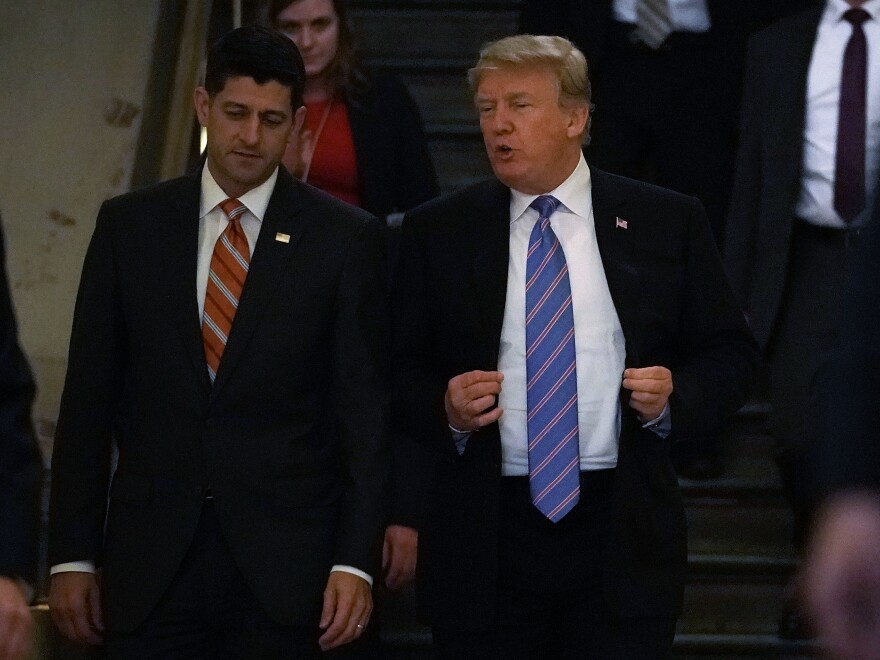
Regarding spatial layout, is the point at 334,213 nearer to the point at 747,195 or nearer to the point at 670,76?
the point at 747,195

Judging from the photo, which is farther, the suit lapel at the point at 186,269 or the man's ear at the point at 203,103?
the man's ear at the point at 203,103

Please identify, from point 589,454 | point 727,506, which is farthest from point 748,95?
point 589,454

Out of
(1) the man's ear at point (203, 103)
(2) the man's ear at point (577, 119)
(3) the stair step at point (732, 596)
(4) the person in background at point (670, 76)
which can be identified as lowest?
(3) the stair step at point (732, 596)

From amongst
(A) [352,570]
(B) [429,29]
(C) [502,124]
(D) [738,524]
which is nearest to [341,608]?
(A) [352,570]

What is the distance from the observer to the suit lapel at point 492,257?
127 inches

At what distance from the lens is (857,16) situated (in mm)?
4363

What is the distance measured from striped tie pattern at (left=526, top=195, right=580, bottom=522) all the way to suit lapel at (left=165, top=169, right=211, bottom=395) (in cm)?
64

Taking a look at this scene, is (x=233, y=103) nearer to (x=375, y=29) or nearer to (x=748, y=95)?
(x=748, y=95)

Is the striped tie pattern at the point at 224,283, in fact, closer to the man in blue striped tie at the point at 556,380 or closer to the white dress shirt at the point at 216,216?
the white dress shirt at the point at 216,216

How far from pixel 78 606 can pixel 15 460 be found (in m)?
0.96

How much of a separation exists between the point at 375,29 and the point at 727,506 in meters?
2.42

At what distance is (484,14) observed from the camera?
6.23 metres

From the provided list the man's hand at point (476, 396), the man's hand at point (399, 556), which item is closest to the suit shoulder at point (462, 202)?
the man's hand at point (476, 396)

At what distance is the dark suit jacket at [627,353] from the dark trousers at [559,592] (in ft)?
0.16
